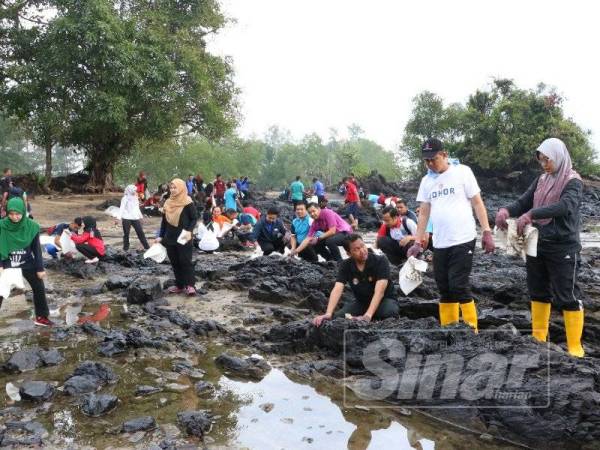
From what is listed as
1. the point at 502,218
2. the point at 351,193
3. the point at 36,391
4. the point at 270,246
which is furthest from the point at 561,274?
the point at 351,193

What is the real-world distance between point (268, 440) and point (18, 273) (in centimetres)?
371

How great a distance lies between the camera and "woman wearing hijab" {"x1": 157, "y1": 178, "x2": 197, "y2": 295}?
730 centimetres

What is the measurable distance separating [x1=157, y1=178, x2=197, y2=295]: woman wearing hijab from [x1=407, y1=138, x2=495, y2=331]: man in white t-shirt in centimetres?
375

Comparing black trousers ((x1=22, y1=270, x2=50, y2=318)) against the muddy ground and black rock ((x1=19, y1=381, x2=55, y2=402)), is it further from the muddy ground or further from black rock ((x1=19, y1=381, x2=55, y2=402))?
black rock ((x1=19, y1=381, x2=55, y2=402))

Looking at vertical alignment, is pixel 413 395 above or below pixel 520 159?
below

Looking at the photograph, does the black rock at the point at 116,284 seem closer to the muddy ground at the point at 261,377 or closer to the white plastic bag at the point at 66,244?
the muddy ground at the point at 261,377

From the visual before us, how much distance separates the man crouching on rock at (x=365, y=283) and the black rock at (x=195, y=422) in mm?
1647

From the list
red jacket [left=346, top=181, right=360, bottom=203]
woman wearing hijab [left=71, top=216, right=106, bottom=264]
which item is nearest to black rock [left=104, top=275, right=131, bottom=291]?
woman wearing hijab [left=71, top=216, right=106, bottom=264]

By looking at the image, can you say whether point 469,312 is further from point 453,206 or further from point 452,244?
point 453,206

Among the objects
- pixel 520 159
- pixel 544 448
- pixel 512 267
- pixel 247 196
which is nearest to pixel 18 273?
pixel 544 448

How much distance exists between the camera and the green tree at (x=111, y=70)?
18.9m

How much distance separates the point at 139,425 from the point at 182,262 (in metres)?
4.06

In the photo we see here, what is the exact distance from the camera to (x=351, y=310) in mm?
5340

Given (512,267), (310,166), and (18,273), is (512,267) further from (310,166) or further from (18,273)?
(310,166)
